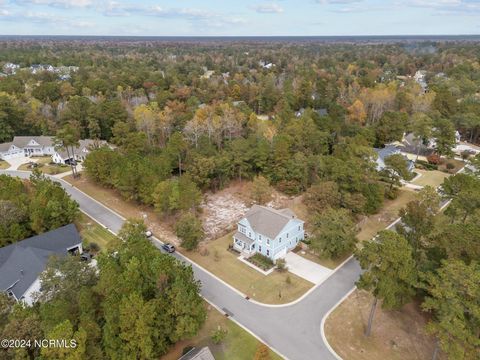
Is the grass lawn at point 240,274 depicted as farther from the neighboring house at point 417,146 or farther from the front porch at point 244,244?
the neighboring house at point 417,146

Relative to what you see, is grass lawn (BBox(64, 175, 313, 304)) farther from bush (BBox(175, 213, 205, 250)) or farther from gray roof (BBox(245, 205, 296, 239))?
gray roof (BBox(245, 205, 296, 239))

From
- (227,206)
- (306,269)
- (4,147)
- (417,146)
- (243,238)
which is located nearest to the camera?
(306,269)

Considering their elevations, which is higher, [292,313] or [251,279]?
[292,313]

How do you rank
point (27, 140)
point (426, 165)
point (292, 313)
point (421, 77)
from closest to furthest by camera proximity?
point (292, 313)
point (426, 165)
point (27, 140)
point (421, 77)

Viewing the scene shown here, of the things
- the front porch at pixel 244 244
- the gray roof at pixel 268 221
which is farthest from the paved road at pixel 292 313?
the gray roof at pixel 268 221

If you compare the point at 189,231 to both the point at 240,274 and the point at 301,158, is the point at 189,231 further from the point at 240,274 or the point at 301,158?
the point at 301,158

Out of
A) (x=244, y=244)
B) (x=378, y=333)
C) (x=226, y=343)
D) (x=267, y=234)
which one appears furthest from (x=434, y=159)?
(x=226, y=343)

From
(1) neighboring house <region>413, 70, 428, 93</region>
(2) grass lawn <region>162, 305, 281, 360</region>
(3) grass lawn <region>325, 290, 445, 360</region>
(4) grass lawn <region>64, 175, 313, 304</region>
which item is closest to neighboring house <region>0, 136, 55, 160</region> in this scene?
(4) grass lawn <region>64, 175, 313, 304</region>

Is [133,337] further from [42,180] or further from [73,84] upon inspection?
[73,84]
